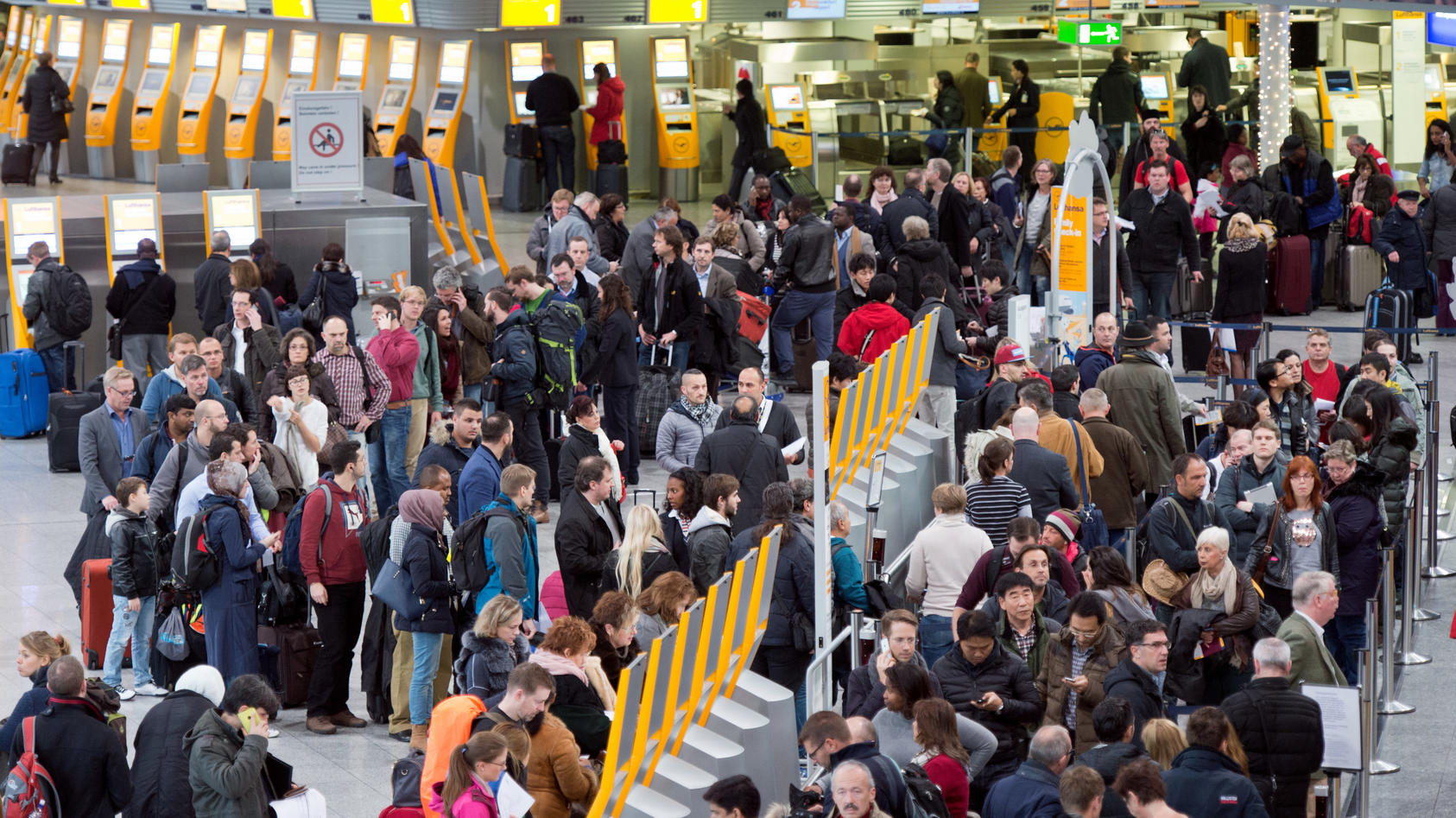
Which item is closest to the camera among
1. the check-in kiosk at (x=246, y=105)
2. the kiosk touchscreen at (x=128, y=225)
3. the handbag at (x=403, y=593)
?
the handbag at (x=403, y=593)

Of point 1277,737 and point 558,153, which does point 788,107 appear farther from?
point 1277,737

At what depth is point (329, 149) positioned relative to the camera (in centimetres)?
1777

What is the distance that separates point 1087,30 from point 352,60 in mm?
9526

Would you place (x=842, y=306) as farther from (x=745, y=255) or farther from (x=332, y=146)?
(x=332, y=146)

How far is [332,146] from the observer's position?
1778 cm

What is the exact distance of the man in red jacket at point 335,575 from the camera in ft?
29.5

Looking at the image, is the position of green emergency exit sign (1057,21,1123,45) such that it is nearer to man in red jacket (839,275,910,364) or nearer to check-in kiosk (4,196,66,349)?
man in red jacket (839,275,910,364)

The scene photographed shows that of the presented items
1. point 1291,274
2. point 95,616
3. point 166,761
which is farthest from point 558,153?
point 166,761

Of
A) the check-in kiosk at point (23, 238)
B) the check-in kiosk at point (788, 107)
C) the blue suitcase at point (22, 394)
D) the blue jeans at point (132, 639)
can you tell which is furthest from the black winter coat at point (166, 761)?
the check-in kiosk at point (788, 107)

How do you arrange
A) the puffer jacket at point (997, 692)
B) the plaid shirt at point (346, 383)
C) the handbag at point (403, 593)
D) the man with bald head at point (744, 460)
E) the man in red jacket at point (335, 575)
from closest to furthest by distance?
the puffer jacket at point (997, 692), the handbag at point (403, 593), the man in red jacket at point (335, 575), the man with bald head at point (744, 460), the plaid shirt at point (346, 383)

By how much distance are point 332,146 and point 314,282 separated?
4.16 m

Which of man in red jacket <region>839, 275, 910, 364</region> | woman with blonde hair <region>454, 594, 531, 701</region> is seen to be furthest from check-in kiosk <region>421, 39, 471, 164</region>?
woman with blonde hair <region>454, 594, 531, 701</region>

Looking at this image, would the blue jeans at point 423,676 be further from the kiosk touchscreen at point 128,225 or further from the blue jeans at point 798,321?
the kiosk touchscreen at point 128,225

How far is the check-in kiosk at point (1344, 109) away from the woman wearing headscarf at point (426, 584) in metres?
16.4
